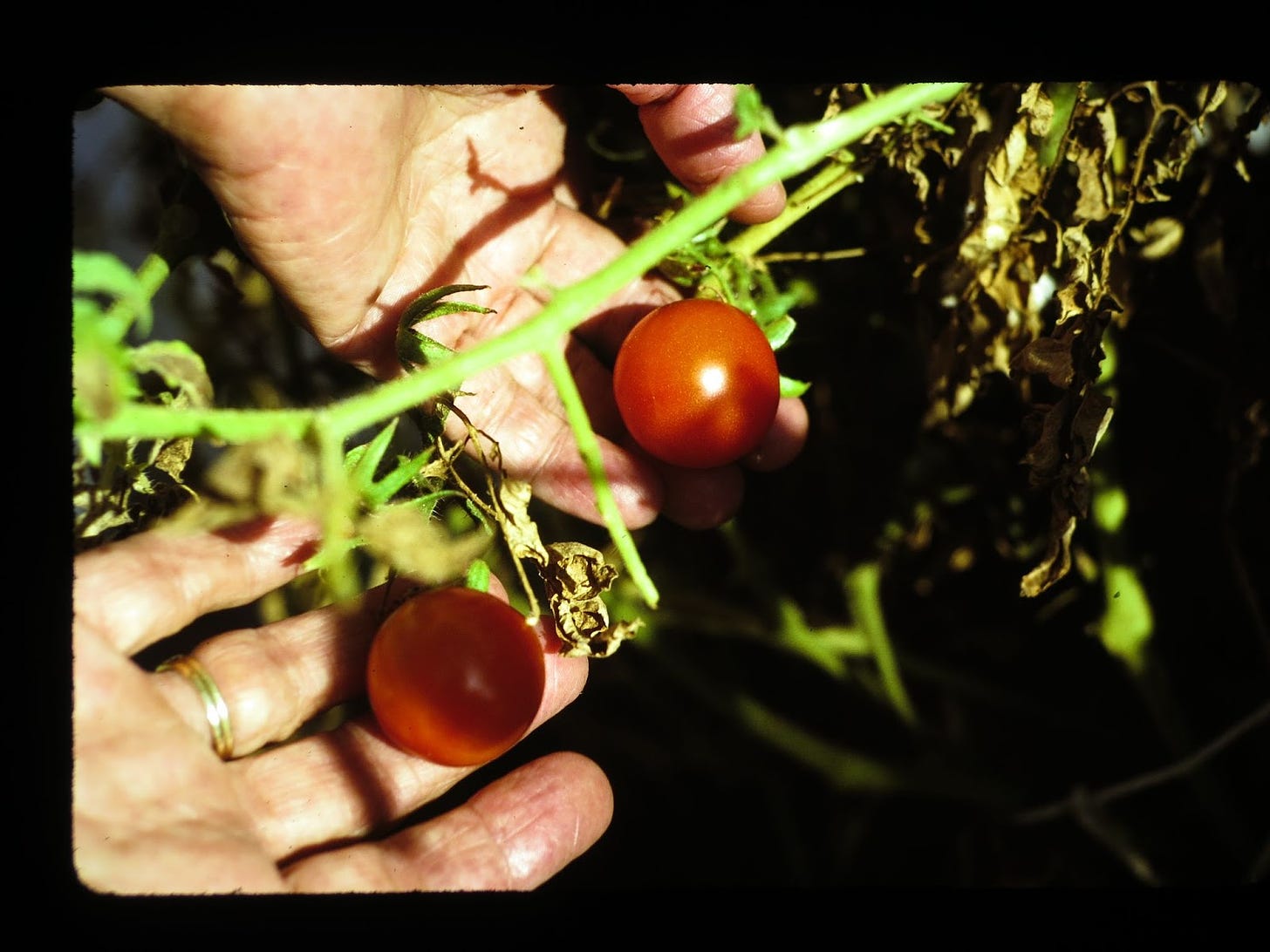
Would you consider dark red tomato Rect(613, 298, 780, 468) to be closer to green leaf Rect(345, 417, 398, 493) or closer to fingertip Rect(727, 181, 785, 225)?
fingertip Rect(727, 181, 785, 225)

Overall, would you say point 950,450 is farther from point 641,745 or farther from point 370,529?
point 370,529

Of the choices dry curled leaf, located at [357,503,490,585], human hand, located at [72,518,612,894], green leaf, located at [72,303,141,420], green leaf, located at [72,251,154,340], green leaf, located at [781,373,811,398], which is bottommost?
human hand, located at [72,518,612,894]

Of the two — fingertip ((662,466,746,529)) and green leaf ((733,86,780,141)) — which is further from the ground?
green leaf ((733,86,780,141))

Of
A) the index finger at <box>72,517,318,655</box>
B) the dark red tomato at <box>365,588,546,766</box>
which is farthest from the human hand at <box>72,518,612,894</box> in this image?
the dark red tomato at <box>365,588,546,766</box>

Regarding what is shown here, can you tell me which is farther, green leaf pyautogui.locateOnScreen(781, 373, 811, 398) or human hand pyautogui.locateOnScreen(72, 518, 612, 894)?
green leaf pyautogui.locateOnScreen(781, 373, 811, 398)

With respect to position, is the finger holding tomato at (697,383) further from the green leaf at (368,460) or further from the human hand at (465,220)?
the green leaf at (368,460)

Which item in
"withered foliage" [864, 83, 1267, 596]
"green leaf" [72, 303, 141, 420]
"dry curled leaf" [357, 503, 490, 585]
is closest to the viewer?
"green leaf" [72, 303, 141, 420]
